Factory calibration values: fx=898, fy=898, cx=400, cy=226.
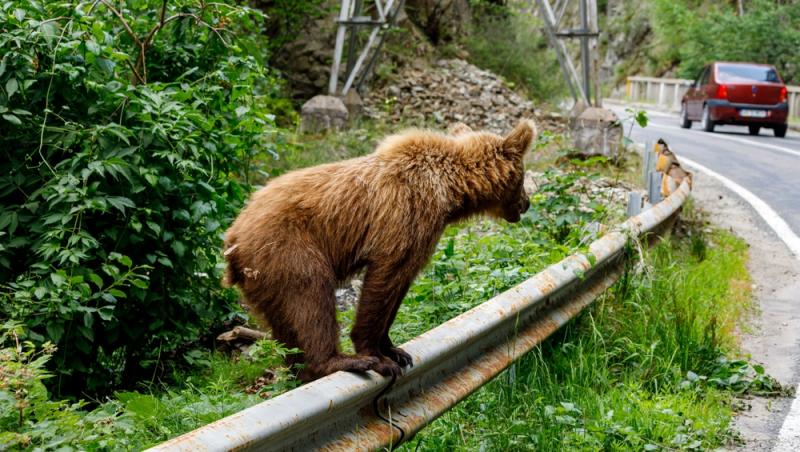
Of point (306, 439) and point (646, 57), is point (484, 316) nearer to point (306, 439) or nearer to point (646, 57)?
point (306, 439)

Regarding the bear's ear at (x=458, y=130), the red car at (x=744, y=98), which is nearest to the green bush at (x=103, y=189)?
the bear's ear at (x=458, y=130)

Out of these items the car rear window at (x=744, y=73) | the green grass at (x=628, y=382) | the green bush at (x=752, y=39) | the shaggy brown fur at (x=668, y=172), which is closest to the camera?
the green grass at (x=628, y=382)

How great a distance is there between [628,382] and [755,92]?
22.8 meters

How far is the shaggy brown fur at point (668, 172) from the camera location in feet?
30.3

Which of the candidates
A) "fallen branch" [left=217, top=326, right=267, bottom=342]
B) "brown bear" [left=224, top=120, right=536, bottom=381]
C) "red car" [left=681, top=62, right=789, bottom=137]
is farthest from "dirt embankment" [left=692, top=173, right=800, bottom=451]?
"red car" [left=681, top=62, right=789, bottom=137]

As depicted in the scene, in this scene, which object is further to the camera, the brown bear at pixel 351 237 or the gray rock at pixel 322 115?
the gray rock at pixel 322 115

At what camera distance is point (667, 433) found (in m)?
4.54

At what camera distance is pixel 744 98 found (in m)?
26.1

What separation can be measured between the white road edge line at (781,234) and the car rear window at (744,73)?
9024 mm

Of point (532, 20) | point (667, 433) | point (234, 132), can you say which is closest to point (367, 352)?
point (667, 433)

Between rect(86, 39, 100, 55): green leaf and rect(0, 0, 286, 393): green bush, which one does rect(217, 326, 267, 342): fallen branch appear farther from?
rect(86, 39, 100, 55): green leaf

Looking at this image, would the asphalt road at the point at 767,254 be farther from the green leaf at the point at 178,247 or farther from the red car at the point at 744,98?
the green leaf at the point at 178,247

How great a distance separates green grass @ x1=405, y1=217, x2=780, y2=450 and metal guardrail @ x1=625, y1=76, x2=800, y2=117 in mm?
35583

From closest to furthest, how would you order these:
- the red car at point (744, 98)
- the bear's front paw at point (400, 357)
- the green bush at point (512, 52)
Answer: the bear's front paw at point (400, 357)
the green bush at point (512, 52)
the red car at point (744, 98)
